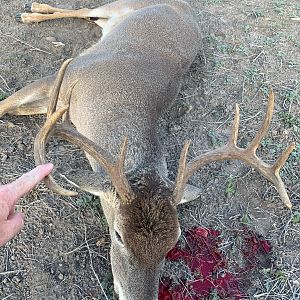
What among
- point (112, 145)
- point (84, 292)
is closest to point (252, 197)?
point (112, 145)

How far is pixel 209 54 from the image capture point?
6898mm

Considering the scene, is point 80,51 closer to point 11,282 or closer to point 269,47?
point 269,47

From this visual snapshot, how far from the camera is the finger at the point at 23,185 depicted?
299 cm

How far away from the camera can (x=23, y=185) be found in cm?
310

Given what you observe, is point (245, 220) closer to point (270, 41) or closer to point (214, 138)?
point (214, 138)

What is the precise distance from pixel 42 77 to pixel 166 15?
4.83 feet

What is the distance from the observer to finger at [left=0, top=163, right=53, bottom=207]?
9.82 ft

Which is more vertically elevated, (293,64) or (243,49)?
(243,49)

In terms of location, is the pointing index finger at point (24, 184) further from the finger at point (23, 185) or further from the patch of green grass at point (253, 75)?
the patch of green grass at point (253, 75)

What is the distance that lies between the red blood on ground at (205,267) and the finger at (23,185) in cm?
163

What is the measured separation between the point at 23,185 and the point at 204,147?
292 centimetres

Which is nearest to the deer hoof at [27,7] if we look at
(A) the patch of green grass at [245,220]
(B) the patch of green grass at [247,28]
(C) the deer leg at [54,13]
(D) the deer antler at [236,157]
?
(C) the deer leg at [54,13]

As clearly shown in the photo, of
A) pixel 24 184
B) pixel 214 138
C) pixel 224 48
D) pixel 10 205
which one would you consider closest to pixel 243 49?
pixel 224 48

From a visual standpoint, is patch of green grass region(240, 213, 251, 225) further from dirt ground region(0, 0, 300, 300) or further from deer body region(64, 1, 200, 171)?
deer body region(64, 1, 200, 171)
